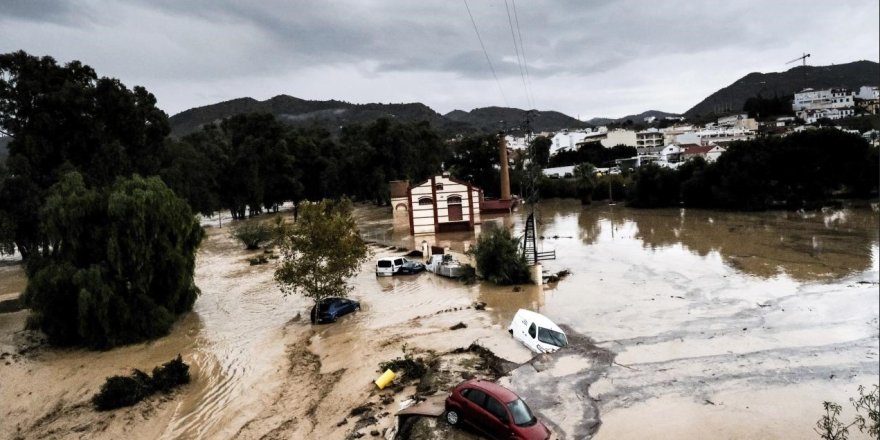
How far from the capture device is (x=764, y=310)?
20453 millimetres

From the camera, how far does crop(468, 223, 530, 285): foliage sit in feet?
87.8

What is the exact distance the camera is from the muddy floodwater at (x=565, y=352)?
12.3 meters

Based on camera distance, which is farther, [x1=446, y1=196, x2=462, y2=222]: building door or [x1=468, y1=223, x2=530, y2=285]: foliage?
[x1=446, y1=196, x2=462, y2=222]: building door

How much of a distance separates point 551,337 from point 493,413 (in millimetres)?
6929

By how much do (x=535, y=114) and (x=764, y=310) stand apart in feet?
57.5

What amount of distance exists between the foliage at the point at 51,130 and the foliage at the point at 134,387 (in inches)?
904

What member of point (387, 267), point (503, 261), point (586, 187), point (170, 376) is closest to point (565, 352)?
point (503, 261)

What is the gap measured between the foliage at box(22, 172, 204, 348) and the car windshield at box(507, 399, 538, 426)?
17.1 meters

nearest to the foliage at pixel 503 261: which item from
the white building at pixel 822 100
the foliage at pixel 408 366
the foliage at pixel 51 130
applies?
the foliage at pixel 408 366

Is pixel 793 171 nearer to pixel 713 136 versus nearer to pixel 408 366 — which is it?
pixel 408 366

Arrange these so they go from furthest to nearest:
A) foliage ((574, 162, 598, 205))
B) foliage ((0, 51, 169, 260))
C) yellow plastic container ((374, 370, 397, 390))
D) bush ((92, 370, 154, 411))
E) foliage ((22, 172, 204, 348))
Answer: foliage ((574, 162, 598, 205)), foliage ((0, 51, 169, 260)), foliage ((22, 172, 204, 348)), bush ((92, 370, 154, 411)), yellow plastic container ((374, 370, 397, 390))

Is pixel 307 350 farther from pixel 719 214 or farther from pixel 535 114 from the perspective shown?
pixel 719 214

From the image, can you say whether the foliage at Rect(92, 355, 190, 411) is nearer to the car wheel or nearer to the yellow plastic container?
the yellow plastic container

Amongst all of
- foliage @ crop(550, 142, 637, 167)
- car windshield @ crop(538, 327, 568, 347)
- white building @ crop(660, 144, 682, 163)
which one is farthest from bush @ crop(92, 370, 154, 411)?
foliage @ crop(550, 142, 637, 167)
